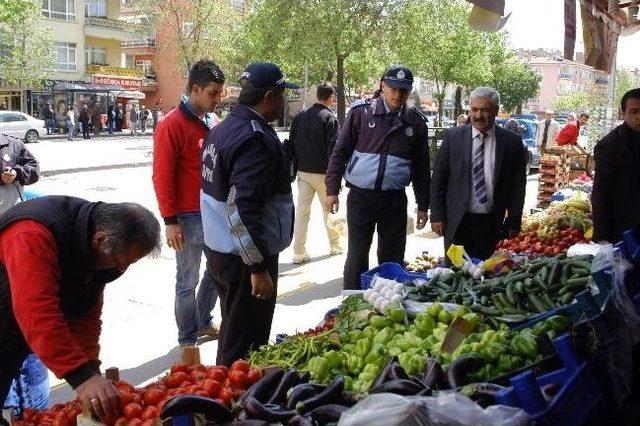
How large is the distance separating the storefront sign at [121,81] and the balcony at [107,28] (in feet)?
10.1

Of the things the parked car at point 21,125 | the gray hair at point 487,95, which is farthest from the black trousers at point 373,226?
the parked car at point 21,125

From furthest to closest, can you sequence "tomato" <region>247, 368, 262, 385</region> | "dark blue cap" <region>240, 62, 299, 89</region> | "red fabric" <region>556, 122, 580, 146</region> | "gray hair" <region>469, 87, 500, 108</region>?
"red fabric" <region>556, 122, 580, 146</region> → "gray hair" <region>469, 87, 500, 108</region> → "dark blue cap" <region>240, 62, 299, 89</region> → "tomato" <region>247, 368, 262, 385</region>

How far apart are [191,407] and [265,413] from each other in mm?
288

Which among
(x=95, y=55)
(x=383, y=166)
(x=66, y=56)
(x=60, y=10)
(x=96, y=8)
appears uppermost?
(x=96, y=8)

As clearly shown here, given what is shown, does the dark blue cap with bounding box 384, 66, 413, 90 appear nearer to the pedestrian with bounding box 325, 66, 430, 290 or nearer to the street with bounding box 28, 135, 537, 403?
the pedestrian with bounding box 325, 66, 430, 290

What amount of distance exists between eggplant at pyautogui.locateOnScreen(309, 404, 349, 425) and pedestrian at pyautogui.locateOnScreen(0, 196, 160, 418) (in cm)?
83

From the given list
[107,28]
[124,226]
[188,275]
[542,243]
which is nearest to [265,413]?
[124,226]

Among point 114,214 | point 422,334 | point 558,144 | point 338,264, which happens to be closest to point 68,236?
point 114,214

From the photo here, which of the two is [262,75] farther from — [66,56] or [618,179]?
[66,56]

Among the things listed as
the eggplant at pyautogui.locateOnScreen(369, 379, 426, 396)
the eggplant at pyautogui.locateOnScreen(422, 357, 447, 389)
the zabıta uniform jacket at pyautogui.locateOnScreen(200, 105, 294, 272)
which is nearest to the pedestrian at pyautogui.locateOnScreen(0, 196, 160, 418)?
the zabıta uniform jacket at pyautogui.locateOnScreen(200, 105, 294, 272)

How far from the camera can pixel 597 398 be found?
113 inches

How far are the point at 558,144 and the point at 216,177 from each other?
13.5 meters

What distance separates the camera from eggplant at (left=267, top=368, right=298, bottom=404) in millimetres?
2803

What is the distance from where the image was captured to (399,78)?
5406 millimetres
